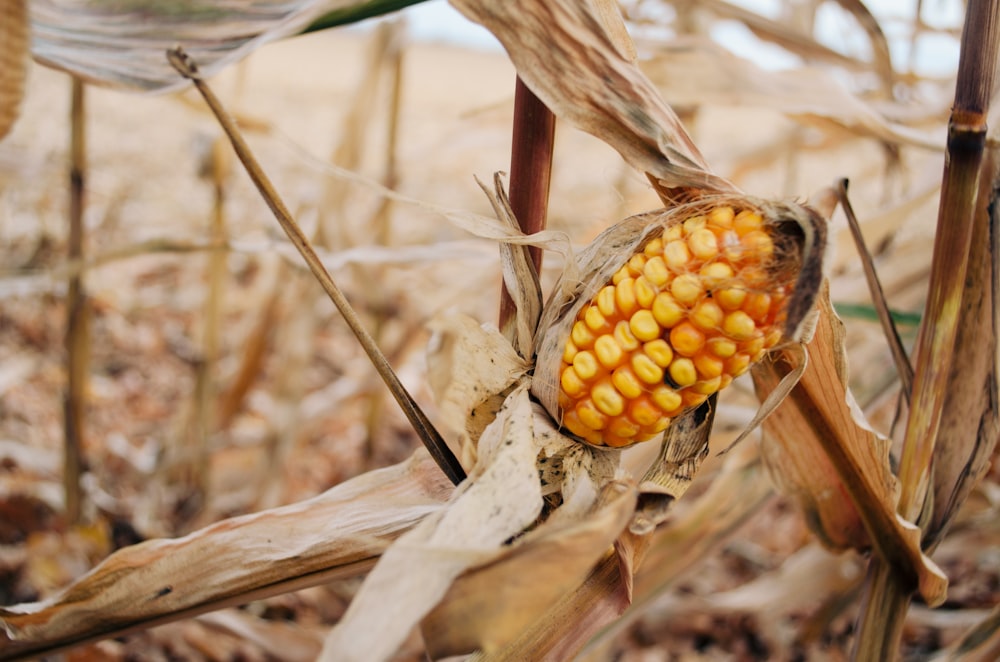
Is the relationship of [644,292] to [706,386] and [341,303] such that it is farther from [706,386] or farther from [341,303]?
[341,303]

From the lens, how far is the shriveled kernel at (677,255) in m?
0.54

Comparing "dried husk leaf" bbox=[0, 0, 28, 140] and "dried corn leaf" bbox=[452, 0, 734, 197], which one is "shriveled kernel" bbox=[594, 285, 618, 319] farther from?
"dried husk leaf" bbox=[0, 0, 28, 140]

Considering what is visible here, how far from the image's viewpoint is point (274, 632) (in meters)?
1.20

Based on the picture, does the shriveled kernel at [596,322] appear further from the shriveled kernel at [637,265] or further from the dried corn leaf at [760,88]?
the dried corn leaf at [760,88]

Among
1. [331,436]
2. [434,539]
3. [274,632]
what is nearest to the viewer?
[434,539]

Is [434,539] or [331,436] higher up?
[434,539]

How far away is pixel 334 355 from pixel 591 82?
231cm

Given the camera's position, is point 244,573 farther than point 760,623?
No

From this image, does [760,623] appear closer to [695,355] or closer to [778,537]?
[778,537]

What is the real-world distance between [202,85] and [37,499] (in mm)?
1323

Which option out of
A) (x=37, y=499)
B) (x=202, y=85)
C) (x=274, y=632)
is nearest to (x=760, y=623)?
(x=274, y=632)

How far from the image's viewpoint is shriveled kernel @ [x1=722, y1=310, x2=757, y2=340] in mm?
526

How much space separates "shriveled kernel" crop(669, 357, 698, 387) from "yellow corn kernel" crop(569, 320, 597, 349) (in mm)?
71

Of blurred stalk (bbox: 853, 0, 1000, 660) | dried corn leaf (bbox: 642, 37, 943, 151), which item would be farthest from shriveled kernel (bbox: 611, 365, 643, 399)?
dried corn leaf (bbox: 642, 37, 943, 151)
